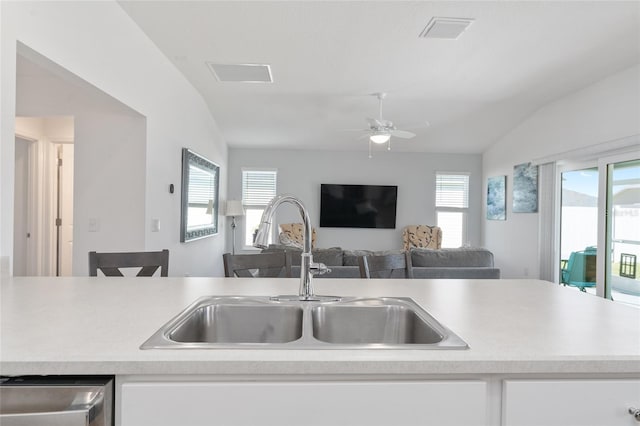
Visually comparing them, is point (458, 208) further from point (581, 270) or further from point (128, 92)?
point (128, 92)

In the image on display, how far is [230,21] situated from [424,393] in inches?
134

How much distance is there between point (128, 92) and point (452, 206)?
634cm

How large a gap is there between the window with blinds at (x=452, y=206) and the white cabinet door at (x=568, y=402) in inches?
280

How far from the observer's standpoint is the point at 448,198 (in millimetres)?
7773

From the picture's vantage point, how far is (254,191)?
25.1ft

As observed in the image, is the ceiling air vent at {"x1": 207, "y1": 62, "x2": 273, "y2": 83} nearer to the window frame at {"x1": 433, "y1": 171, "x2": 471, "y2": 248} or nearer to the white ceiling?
the white ceiling

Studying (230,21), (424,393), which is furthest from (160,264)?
(230,21)

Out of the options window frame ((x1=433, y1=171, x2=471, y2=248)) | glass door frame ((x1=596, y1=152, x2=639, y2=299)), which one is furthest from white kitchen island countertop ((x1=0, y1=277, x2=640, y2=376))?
window frame ((x1=433, y1=171, x2=471, y2=248))

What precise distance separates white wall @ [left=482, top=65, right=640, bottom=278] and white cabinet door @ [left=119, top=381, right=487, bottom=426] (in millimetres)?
4472

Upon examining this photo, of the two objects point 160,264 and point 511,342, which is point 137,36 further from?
point 511,342

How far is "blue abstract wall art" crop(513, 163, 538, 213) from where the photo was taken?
19.3 ft

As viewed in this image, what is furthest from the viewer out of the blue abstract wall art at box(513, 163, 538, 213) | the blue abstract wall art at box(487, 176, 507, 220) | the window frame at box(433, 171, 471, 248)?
the window frame at box(433, 171, 471, 248)

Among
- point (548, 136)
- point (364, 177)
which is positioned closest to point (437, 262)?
point (548, 136)

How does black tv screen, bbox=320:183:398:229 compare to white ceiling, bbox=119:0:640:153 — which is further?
black tv screen, bbox=320:183:398:229
